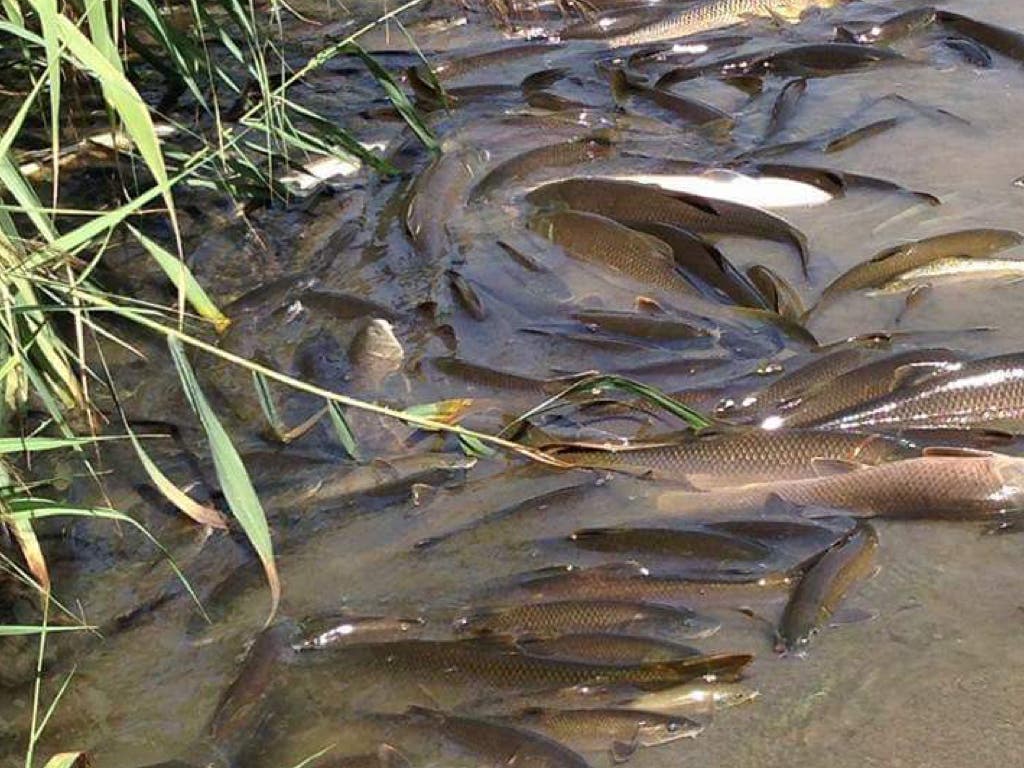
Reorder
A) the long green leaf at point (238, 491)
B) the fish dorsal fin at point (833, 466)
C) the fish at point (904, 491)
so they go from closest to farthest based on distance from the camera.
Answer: the long green leaf at point (238, 491) → the fish at point (904, 491) → the fish dorsal fin at point (833, 466)

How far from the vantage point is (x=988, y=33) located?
244 inches

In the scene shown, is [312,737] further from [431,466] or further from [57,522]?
[57,522]

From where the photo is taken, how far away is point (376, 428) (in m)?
3.81

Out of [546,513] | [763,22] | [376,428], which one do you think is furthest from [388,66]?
[546,513]

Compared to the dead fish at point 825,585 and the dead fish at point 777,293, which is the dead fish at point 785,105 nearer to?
the dead fish at point 777,293

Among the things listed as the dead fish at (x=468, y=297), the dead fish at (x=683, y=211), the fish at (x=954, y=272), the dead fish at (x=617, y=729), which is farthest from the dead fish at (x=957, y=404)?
the dead fish at (x=468, y=297)

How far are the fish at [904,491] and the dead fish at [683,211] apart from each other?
→ 1.32 m

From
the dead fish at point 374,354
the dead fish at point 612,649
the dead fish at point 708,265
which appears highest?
the dead fish at point 708,265

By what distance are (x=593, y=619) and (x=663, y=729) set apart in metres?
0.35

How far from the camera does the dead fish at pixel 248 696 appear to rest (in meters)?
2.84

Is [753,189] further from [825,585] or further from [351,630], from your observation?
[351,630]

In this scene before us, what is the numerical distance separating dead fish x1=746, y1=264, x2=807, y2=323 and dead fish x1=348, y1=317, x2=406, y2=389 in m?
1.07

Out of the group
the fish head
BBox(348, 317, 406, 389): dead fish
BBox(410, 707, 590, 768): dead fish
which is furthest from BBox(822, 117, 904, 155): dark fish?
BBox(410, 707, 590, 768): dead fish

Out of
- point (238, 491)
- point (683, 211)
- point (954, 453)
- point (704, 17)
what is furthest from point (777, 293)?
point (704, 17)
